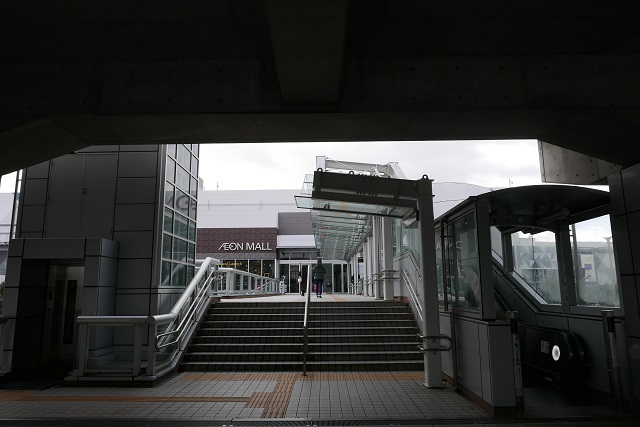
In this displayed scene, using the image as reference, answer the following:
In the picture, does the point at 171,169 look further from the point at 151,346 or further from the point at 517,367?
the point at 517,367

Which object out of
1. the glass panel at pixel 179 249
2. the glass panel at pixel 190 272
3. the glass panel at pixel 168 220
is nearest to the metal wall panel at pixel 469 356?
the glass panel at pixel 168 220

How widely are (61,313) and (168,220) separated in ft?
8.43

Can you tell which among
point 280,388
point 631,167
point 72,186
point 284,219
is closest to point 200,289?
point 72,186

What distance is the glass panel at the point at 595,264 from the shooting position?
5941 millimetres

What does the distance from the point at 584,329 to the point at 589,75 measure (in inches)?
130

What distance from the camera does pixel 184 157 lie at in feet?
32.8

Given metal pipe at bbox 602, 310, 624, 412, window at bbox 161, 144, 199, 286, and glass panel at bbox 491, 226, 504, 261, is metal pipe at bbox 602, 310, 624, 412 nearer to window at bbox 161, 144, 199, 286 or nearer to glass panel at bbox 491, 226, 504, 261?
glass panel at bbox 491, 226, 504, 261

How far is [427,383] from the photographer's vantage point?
6.61 m

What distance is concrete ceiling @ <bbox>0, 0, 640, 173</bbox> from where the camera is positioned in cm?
448

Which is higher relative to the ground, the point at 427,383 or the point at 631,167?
the point at 631,167

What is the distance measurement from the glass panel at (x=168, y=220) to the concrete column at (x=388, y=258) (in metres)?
5.78

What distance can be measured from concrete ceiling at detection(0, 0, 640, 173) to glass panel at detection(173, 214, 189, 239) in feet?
15.2

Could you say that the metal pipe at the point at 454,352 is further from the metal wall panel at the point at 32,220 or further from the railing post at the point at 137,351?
the metal wall panel at the point at 32,220

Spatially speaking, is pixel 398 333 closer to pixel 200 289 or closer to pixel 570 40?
pixel 200 289
